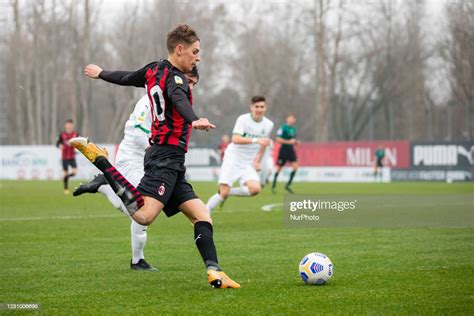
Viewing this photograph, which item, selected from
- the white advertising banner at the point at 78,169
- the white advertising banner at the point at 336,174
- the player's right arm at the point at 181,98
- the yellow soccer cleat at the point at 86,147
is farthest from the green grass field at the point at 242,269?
the white advertising banner at the point at 78,169

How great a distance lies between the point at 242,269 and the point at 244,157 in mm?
6029

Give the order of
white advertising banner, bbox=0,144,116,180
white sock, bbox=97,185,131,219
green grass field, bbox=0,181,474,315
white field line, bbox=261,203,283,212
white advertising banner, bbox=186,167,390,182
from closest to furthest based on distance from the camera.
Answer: green grass field, bbox=0,181,474,315 → white sock, bbox=97,185,131,219 → white field line, bbox=261,203,283,212 → white advertising banner, bbox=186,167,390,182 → white advertising banner, bbox=0,144,116,180

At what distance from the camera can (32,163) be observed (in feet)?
138

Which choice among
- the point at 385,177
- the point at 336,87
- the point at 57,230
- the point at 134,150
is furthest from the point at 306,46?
the point at 134,150

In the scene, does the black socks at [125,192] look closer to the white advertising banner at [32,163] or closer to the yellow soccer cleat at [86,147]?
the yellow soccer cleat at [86,147]

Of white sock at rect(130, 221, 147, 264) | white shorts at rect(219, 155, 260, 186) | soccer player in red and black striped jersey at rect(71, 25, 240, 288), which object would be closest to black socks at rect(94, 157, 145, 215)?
soccer player in red and black striped jersey at rect(71, 25, 240, 288)

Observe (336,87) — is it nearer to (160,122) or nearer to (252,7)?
(252,7)

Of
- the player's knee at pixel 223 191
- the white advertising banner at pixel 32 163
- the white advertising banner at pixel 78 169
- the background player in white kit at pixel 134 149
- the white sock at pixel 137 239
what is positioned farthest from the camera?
the white advertising banner at pixel 32 163

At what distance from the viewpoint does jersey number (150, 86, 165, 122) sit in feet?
21.2

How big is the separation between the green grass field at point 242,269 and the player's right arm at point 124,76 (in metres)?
1.79

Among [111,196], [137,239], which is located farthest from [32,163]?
[137,239]

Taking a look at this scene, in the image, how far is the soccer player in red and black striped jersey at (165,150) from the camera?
6426 mm

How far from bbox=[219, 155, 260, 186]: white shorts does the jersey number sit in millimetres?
7127

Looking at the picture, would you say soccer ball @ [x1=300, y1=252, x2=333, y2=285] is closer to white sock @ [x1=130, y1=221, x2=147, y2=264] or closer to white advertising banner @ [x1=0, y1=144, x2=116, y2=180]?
white sock @ [x1=130, y1=221, x2=147, y2=264]
